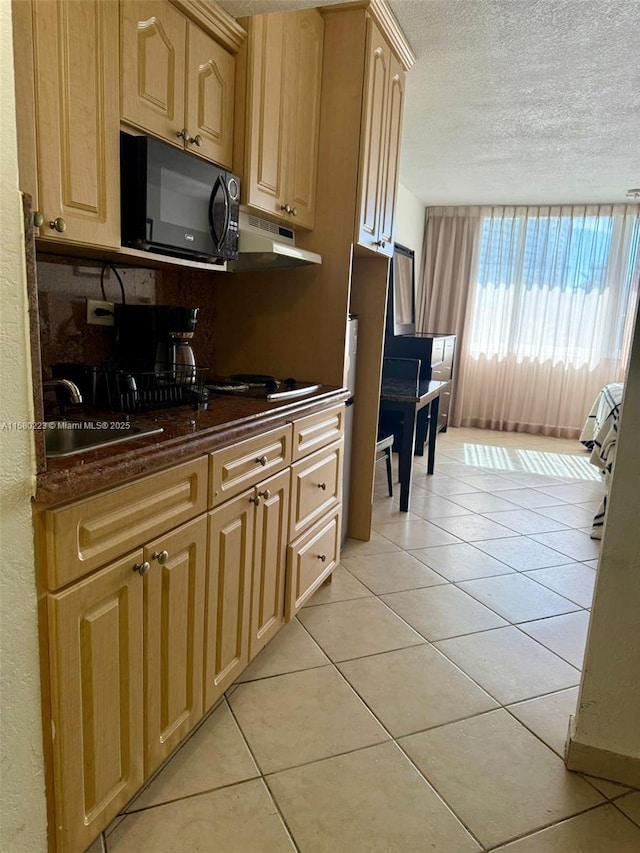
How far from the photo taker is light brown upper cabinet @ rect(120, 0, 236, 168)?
1.50 metres

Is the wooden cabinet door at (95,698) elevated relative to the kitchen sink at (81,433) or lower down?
lower down

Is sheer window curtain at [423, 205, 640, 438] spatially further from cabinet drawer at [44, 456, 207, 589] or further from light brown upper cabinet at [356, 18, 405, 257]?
cabinet drawer at [44, 456, 207, 589]

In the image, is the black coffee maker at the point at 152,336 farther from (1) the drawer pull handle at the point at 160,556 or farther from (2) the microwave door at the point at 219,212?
(1) the drawer pull handle at the point at 160,556

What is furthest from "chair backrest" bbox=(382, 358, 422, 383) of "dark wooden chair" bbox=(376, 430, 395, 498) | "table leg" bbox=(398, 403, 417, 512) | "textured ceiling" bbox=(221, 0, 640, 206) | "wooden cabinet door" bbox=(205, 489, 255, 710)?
"wooden cabinet door" bbox=(205, 489, 255, 710)

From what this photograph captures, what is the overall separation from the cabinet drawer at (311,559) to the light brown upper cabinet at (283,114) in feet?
4.14

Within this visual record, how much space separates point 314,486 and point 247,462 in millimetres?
634

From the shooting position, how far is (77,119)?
4.37 ft

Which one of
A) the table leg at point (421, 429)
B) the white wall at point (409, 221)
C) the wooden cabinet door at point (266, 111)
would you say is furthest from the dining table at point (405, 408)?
the white wall at point (409, 221)

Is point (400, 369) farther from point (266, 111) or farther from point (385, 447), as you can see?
point (266, 111)

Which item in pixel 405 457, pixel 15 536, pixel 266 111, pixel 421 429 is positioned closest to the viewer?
pixel 15 536

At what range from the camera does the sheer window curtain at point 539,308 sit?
612 centimetres

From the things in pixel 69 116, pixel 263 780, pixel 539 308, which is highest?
pixel 69 116

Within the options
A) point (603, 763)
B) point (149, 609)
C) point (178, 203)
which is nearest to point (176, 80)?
point (178, 203)

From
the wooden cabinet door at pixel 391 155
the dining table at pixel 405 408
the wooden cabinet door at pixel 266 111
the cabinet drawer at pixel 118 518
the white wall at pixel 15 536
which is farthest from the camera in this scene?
the dining table at pixel 405 408
